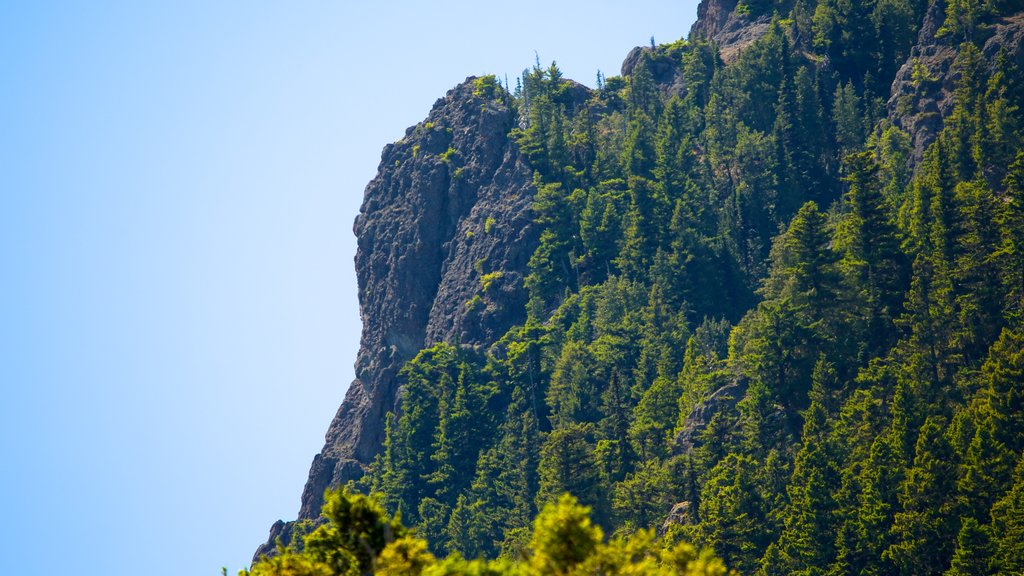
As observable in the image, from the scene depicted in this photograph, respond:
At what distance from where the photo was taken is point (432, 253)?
17462 centimetres

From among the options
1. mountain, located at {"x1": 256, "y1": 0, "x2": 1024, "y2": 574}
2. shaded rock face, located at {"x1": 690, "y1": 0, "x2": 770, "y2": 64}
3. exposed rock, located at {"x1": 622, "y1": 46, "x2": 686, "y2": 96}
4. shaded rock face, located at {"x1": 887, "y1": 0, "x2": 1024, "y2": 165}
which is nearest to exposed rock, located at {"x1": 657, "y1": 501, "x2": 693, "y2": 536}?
mountain, located at {"x1": 256, "y1": 0, "x2": 1024, "y2": 574}

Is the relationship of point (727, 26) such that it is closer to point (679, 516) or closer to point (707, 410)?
point (707, 410)

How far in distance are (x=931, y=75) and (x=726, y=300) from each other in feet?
105

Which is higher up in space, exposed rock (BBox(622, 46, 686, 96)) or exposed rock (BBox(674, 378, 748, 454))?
exposed rock (BBox(622, 46, 686, 96))

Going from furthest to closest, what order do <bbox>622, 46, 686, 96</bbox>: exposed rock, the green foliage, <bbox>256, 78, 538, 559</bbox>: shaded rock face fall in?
1. <bbox>622, 46, 686, 96</bbox>: exposed rock
2. <bbox>256, 78, 538, 559</bbox>: shaded rock face
3. the green foliage

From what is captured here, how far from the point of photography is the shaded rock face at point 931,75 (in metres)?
133

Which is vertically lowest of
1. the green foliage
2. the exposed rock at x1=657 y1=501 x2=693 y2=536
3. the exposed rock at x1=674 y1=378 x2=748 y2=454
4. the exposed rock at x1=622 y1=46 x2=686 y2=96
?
the green foliage

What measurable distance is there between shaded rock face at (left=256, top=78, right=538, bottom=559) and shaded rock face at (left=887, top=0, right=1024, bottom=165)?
1866 inches

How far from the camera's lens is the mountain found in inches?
3735

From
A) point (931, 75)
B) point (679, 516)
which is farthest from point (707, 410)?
point (931, 75)

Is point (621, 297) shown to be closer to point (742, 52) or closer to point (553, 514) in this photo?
point (742, 52)

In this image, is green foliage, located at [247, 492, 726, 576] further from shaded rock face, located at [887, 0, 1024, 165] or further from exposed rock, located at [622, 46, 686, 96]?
exposed rock, located at [622, 46, 686, 96]

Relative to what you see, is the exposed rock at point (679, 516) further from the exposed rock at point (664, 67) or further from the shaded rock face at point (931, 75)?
the exposed rock at point (664, 67)

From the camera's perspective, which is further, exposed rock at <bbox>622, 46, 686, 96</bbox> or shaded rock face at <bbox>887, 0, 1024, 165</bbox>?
exposed rock at <bbox>622, 46, 686, 96</bbox>
